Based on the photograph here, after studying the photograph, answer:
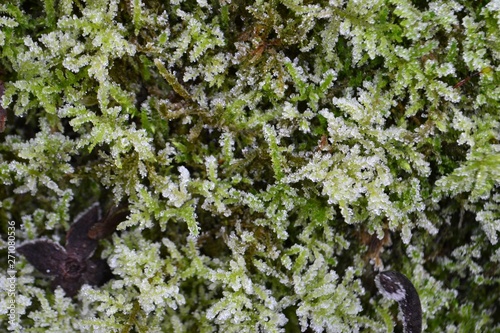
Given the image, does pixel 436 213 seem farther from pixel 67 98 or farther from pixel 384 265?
pixel 67 98

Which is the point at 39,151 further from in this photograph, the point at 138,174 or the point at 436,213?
the point at 436,213

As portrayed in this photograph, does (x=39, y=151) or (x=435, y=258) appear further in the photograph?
(x=435, y=258)

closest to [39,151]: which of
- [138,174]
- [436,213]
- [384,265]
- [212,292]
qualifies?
[138,174]

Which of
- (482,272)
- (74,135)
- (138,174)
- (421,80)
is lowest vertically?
(482,272)

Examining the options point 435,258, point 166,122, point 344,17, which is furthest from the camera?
point 435,258

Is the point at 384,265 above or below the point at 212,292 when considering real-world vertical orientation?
below

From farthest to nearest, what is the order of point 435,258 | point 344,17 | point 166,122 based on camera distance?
1. point 435,258
2. point 166,122
3. point 344,17

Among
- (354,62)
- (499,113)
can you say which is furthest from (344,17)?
(499,113)
